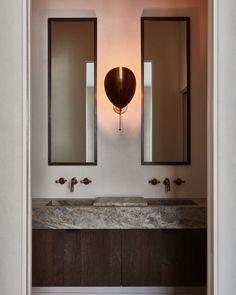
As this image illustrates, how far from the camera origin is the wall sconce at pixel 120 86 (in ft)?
10.0

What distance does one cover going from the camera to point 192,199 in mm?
3158

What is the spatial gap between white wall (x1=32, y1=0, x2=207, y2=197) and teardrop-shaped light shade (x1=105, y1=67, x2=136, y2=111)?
93 mm

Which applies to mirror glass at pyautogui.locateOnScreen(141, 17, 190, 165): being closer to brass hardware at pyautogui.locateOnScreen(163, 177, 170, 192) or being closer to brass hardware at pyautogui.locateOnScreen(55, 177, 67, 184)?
brass hardware at pyautogui.locateOnScreen(163, 177, 170, 192)

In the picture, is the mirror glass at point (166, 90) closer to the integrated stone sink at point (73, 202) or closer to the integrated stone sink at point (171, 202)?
the integrated stone sink at point (171, 202)

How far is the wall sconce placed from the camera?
3055 mm

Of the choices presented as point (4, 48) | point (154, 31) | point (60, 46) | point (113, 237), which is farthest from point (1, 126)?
point (154, 31)

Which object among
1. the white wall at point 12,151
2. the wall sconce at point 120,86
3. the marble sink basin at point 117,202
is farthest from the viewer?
the wall sconce at point 120,86

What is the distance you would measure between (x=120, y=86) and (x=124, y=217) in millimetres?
1131

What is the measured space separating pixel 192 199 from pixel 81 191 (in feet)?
3.32

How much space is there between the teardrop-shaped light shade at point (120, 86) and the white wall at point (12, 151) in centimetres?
134

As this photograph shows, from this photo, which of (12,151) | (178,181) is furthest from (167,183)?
(12,151)

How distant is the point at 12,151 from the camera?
1808mm

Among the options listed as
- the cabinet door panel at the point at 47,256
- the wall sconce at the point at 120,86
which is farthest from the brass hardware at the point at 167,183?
the cabinet door panel at the point at 47,256

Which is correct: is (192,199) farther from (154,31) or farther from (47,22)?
(47,22)
